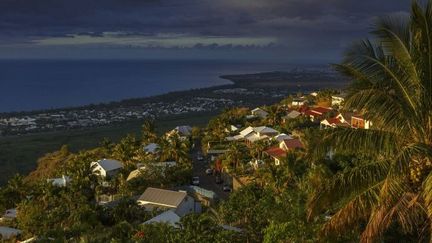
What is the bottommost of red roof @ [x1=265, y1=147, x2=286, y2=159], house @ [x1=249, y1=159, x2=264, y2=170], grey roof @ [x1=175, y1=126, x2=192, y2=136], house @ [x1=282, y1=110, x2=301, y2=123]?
grey roof @ [x1=175, y1=126, x2=192, y2=136]

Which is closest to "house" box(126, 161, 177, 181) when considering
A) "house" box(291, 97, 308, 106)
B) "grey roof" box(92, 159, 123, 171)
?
"grey roof" box(92, 159, 123, 171)

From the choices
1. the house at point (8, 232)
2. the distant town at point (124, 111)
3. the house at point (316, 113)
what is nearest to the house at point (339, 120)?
the house at point (316, 113)

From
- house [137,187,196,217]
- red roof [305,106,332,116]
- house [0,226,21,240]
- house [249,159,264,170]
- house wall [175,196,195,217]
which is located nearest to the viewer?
house [0,226,21,240]

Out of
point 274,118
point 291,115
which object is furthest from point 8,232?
point 291,115

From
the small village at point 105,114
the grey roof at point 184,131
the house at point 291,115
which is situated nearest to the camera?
the house at point 291,115

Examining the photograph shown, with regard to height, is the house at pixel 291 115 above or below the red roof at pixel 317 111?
below

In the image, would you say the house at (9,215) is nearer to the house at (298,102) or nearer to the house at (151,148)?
the house at (151,148)

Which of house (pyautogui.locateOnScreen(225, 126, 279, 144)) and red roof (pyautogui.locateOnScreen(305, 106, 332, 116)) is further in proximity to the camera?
red roof (pyautogui.locateOnScreen(305, 106, 332, 116))

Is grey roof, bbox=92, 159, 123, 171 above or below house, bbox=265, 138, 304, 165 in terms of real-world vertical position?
below

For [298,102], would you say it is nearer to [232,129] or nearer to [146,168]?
[232,129]

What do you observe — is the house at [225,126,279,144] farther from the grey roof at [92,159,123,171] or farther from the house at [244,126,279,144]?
the grey roof at [92,159,123,171]
